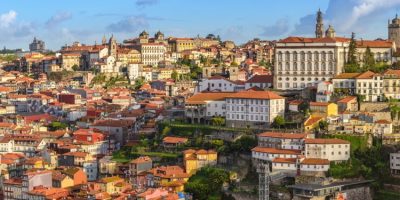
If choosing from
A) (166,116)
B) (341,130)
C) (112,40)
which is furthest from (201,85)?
(112,40)

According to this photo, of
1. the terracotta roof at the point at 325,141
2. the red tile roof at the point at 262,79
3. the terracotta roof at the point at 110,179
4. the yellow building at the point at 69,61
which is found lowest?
the terracotta roof at the point at 110,179

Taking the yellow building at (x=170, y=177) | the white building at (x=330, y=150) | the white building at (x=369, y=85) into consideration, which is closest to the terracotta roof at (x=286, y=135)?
the white building at (x=330, y=150)

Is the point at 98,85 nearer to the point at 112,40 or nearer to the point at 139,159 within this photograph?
the point at 112,40

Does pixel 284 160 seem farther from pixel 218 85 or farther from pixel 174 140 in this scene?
pixel 218 85

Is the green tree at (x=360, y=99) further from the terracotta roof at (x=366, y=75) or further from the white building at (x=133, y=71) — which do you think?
the white building at (x=133, y=71)

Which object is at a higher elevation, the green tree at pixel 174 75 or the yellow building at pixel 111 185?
the green tree at pixel 174 75

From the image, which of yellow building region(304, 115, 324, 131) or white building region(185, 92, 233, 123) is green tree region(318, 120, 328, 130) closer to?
yellow building region(304, 115, 324, 131)

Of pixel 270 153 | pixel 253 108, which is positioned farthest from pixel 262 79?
pixel 270 153
